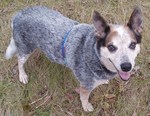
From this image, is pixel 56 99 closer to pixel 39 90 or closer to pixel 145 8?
pixel 39 90

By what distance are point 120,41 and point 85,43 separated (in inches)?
20.0

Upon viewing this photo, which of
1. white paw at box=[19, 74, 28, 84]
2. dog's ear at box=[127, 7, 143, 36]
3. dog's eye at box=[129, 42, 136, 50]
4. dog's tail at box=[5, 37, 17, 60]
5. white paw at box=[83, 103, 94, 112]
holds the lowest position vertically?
white paw at box=[19, 74, 28, 84]

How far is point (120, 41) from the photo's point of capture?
3.20 meters

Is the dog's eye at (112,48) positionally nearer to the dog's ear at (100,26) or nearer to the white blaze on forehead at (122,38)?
the white blaze on forehead at (122,38)

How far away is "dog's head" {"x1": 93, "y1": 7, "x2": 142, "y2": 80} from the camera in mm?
3193

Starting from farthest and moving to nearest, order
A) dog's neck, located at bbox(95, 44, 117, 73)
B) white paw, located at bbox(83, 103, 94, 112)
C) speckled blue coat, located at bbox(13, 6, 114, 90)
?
white paw, located at bbox(83, 103, 94, 112)
speckled blue coat, located at bbox(13, 6, 114, 90)
dog's neck, located at bbox(95, 44, 117, 73)

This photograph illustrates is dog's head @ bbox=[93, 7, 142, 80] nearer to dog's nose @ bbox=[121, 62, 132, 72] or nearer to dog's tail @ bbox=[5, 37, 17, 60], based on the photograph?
dog's nose @ bbox=[121, 62, 132, 72]

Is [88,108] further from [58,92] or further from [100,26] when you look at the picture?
[100,26]

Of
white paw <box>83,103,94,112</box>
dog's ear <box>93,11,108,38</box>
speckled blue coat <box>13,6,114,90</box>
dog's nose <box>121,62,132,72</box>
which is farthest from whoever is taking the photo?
white paw <box>83,103,94,112</box>

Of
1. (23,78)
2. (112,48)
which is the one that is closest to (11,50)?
(23,78)

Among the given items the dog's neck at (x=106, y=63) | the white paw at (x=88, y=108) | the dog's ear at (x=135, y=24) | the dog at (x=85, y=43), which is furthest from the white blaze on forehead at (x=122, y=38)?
the white paw at (x=88, y=108)

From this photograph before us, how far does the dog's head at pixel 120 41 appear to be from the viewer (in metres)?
3.19

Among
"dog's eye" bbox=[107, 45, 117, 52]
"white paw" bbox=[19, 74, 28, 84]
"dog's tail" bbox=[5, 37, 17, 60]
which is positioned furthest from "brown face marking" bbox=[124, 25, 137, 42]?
"white paw" bbox=[19, 74, 28, 84]

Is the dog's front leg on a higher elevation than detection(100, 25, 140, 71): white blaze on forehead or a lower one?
lower
